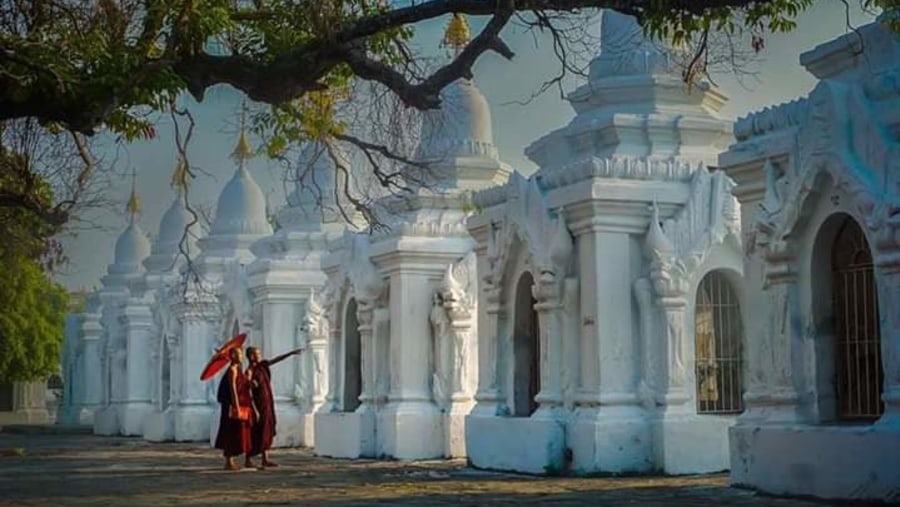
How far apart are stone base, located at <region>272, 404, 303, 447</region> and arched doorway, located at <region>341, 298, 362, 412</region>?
2.84 meters

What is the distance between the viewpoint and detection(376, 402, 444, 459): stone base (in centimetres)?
2023

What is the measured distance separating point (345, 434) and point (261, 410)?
7.69 ft

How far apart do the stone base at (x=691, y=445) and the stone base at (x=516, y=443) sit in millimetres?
1198

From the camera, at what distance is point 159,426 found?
32.0m

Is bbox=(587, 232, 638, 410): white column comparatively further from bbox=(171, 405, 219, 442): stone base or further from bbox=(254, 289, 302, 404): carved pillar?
bbox=(171, 405, 219, 442): stone base

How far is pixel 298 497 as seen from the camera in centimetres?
1401

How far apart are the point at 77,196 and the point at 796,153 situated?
22.5 feet

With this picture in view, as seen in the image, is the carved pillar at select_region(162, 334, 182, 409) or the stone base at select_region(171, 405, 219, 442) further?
the carved pillar at select_region(162, 334, 182, 409)

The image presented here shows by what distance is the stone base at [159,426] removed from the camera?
31173 millimetres

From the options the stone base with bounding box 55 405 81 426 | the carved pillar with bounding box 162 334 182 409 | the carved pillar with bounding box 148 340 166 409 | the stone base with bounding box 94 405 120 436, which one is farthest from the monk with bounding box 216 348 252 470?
the stone base with bounding box 55 405 81 426

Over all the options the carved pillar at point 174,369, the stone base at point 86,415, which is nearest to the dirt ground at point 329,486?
the carved pillar at point 174,369

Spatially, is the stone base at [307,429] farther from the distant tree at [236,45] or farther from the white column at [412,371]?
the distant tree at [236,45]

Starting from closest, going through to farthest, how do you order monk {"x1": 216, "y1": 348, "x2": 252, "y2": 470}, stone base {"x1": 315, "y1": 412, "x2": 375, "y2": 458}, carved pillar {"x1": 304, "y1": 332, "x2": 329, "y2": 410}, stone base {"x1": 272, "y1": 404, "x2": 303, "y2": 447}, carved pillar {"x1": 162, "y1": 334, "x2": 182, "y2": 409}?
monk {"x1": 216, "y1": 348, "x2": 252, "y2": 470} < stone base {"x1": 315, "y1": 412, "x2": 375, "y2": 458} < carved pillar {"x1": 304, "y1": 332, "x2": 329, "y2": 410} < stone base {"x1": 272, "y1": 404, "x2": 303, "y2": 447} < carved pillar {"x1": 162, "y1": 334, "x2": 182, "y2": 409}

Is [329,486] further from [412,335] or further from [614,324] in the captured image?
[412,335]
